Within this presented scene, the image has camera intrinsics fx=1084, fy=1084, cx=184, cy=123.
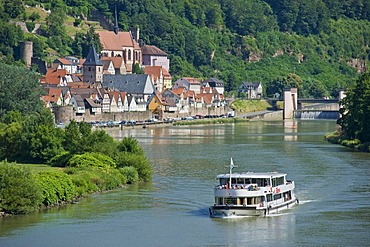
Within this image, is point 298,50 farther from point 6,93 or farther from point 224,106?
point 6,93

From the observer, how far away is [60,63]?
4606 inches

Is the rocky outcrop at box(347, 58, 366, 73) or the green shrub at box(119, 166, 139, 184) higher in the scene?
the rocky outcrop at box(347, 58, 366, 73)

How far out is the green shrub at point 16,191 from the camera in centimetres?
3884

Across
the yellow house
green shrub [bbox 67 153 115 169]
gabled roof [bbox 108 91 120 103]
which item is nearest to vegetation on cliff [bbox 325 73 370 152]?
green shrub [bbox 67 153 115 169]

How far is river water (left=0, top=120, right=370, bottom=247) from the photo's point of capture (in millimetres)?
35938

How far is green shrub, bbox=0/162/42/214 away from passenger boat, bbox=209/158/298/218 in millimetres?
6577

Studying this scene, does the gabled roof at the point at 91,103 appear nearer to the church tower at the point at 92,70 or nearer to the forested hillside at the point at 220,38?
the church tower at the point at 92,70

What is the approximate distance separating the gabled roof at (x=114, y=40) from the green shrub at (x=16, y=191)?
316 feet

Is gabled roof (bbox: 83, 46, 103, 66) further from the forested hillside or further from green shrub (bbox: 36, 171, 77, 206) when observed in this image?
green shrub (bbox: 36, 171, 77, 206)

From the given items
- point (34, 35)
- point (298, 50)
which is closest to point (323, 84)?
point (298, 50)

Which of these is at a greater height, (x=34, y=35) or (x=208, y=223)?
(x=34, y=35)

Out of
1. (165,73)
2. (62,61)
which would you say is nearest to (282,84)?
(165,73)

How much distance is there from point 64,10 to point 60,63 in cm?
2510

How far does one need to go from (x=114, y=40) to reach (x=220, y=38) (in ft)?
124
